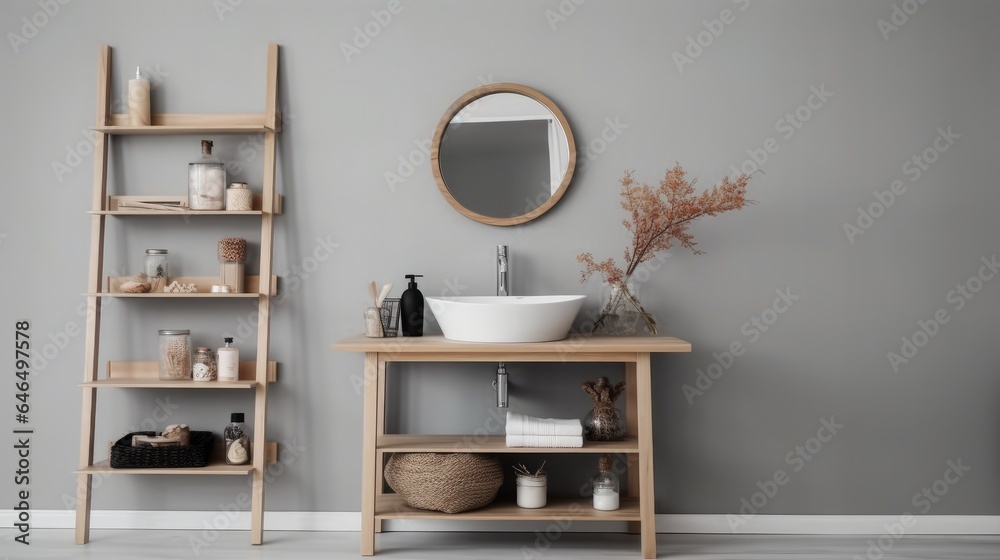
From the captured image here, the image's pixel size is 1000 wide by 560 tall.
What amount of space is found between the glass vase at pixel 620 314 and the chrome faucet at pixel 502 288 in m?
0.36

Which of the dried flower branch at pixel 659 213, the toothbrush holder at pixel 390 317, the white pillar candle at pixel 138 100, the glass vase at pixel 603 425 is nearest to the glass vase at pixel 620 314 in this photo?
the dried flower branch at pixel 659 213

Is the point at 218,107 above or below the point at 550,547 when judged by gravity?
above

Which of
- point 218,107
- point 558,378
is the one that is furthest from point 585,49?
point 218,107

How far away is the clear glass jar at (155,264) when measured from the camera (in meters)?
2.60

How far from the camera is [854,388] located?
263 cm

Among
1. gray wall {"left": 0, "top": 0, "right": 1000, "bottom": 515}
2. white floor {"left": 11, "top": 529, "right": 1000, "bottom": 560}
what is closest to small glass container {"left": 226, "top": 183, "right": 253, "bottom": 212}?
gray wall {"left": 0, "top": 0, "right": 1000, "bottom": 515}

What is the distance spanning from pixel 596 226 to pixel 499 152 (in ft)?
1.54

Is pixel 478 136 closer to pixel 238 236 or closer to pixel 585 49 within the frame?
pixel 585 49

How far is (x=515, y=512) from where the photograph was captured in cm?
233

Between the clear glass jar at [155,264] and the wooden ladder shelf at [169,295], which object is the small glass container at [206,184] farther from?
the clear glass jar at [155,264]

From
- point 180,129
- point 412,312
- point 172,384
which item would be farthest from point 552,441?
point 180,129

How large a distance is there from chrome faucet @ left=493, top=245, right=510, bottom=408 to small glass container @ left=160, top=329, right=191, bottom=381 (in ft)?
3.79

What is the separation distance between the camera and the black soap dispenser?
8.12 ft

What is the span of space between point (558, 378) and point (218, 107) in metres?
1.69
